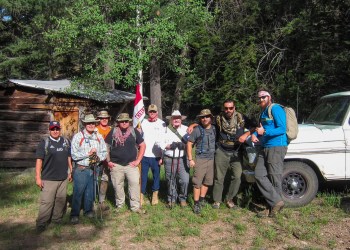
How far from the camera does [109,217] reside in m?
6.86

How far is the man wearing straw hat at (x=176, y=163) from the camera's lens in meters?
7.14

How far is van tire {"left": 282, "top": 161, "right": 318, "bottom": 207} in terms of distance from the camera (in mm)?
6746

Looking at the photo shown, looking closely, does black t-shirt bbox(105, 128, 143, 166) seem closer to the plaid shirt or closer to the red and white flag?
the plaid shirt

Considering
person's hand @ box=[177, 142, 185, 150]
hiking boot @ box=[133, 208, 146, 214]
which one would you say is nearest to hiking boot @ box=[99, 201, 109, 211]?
hiking boot @ box=[133, 208, 146, 214]

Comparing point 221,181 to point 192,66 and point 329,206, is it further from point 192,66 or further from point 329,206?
point 192,66

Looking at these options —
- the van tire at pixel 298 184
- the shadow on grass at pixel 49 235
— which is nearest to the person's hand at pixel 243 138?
the van tire at pixel 298 184

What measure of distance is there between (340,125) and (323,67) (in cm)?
766

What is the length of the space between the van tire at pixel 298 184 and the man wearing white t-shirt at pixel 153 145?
7.50ft

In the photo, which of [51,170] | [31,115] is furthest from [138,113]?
[31,115]

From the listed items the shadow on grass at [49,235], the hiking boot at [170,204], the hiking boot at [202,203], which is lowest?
the shadow on grass at [49,235]

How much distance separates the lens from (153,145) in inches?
294

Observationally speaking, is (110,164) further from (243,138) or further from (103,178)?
(243,138)

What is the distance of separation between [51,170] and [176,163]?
216cm

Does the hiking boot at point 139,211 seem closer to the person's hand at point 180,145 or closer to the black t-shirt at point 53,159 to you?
the person's hand at point 180,145
